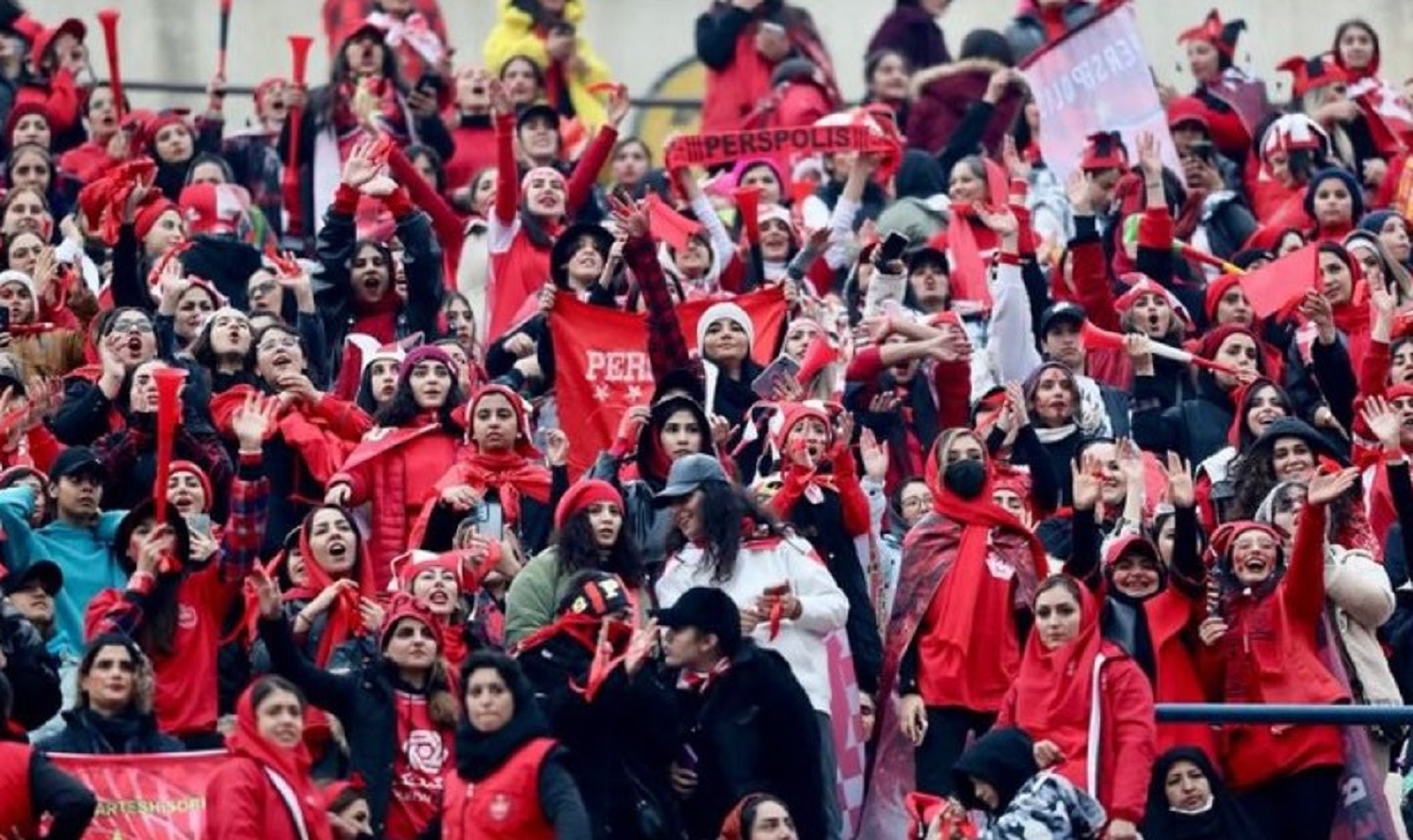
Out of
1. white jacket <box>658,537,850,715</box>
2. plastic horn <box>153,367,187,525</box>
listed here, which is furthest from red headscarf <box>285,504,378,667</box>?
white jacket <box>658,537,850,715</box>

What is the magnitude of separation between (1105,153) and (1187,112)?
1852mm

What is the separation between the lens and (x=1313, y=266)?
84.5 feet

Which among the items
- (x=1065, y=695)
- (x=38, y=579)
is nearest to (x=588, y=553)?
(x=1065, y=695)

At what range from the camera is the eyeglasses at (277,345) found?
24.0 meters

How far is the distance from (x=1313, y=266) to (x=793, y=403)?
3753 mm

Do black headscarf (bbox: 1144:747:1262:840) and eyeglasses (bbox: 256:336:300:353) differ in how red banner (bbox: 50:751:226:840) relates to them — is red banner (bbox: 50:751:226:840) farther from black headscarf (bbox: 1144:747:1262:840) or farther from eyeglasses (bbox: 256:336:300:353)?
eyeglasses (bbox: 256:336:300:353)

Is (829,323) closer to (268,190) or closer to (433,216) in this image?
(433,216)

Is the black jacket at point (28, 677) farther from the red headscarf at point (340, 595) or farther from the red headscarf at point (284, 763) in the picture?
the red headscarf at point (340, 595)

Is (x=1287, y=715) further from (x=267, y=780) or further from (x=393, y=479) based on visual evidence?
(x=393, y=479)

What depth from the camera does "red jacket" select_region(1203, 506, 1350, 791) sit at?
2147cm

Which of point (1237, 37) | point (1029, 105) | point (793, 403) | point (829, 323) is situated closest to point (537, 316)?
point (829, 323)

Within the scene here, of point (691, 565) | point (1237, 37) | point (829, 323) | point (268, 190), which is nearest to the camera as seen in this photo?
point (691, 565)

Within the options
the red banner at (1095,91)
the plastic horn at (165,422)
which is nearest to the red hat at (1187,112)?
the red banner at (1095,91)

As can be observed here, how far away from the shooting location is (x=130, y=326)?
23766 millimetres
